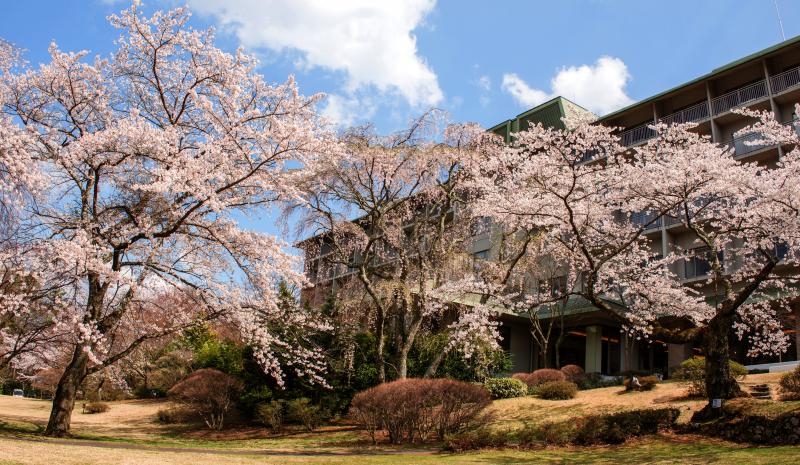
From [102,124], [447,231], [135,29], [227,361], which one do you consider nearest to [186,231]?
[102,124]

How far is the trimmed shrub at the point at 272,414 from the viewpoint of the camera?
19953 mm

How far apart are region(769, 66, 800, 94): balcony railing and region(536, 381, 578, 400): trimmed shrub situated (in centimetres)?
1904

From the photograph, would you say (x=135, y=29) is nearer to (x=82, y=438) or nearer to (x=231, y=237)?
(x=231, y=237)

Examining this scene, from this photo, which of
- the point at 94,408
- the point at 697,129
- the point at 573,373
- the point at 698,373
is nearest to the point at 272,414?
the point at 573,373

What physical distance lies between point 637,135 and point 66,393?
30.9 metres

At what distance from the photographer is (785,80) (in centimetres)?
2703

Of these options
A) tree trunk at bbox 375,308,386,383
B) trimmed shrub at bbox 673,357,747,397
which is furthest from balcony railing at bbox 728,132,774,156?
tree trunk at bbox 375,308,386,383

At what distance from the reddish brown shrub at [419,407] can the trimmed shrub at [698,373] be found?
5882 mm

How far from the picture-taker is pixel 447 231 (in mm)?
21781

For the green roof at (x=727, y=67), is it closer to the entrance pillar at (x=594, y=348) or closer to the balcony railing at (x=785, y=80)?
the balcony railing at (x=785, y=80)

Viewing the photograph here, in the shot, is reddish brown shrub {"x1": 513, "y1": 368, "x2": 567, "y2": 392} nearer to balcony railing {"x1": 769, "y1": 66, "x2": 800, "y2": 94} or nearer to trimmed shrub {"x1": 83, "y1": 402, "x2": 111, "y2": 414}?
balcony railing {"x1": 769, "y1": 66, "x2": 800, "y2": 94}

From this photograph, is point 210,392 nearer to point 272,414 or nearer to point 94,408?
point 272,414

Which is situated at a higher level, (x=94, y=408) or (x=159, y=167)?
(x=159, y=167)

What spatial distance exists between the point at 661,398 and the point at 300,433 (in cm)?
1154
